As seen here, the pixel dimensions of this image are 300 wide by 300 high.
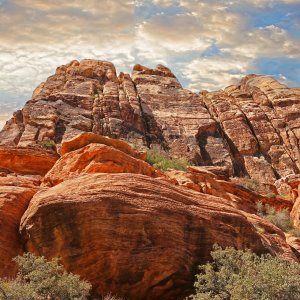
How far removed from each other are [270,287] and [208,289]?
7.77ft

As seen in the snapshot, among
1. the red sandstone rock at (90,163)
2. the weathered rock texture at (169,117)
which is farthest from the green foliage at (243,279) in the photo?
the weathered rock texture at (169,117)

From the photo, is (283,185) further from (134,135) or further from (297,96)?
(297,96)

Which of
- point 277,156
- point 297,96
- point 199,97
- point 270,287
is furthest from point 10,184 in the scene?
point 297,96

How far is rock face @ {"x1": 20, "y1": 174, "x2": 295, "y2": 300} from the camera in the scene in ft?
48.5

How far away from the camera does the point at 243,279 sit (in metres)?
13.5

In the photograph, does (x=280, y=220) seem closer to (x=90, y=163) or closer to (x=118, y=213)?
(x=90, y=163)

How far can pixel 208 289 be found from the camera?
48.2 ft

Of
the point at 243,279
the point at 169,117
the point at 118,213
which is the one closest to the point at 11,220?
the point at 118,213

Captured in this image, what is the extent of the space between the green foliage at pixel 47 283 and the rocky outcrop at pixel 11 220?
1.49 metres

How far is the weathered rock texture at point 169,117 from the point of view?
224 ft

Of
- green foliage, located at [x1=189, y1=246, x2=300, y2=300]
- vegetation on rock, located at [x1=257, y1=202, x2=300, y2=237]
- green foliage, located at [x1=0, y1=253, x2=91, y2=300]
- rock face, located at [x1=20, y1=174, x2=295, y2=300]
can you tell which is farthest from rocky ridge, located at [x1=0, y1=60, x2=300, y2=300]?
green foliage, located at [x1=0, y1=253, x2=91, y2=300]

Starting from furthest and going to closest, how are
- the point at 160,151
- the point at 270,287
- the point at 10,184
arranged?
1. the point at 160,151
2. the point at 10,184
3. the point at 270,287

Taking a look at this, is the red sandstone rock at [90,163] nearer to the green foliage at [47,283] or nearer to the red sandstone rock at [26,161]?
the red sandstone rock at [26,161]

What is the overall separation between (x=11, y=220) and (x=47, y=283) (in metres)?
3.73
